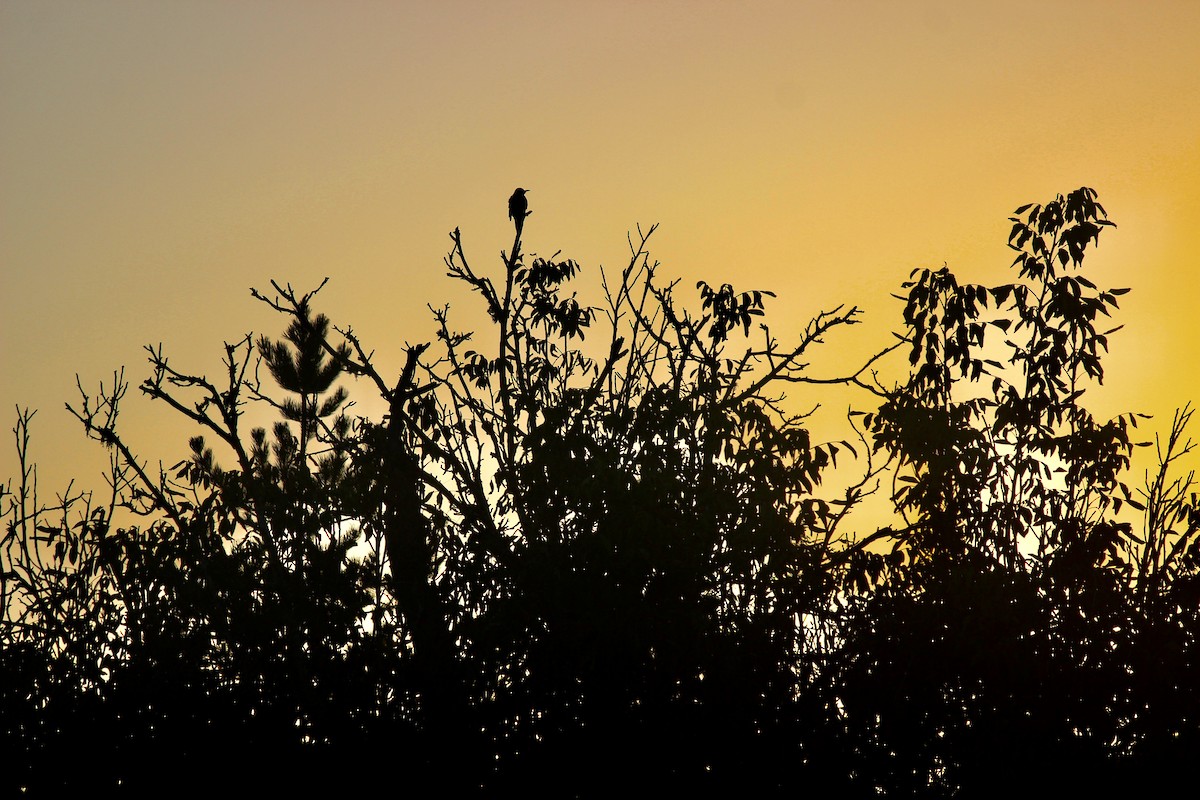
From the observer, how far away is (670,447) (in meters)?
7.11

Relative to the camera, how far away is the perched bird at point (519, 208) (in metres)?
13.0

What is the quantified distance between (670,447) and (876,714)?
6.64 feet

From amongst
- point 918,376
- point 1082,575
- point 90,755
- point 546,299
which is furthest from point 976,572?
point 546,299

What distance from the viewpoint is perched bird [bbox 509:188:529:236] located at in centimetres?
1301

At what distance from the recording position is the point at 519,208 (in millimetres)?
13031

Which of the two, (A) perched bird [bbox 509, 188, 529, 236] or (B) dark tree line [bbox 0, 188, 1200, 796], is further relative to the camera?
(A) perched bird [bbox 509, 188, 529, 236]

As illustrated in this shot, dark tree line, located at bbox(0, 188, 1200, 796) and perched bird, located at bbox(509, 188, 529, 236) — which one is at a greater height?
perched bird, located at bbox(509, 188, 529, 236)

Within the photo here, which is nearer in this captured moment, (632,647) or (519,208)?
(632,647)

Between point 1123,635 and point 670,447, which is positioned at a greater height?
point 670,447

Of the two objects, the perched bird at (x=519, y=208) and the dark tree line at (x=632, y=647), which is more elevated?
the perched bird at (x=519, y=208)

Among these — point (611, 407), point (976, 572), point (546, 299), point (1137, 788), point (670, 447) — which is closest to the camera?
point (1137, 788)

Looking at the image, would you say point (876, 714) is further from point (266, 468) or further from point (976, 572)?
point (266, 468)

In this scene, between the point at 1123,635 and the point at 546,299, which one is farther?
the point at 546,299

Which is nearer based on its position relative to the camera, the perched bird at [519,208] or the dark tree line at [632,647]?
the dark tree line at [632,647]
